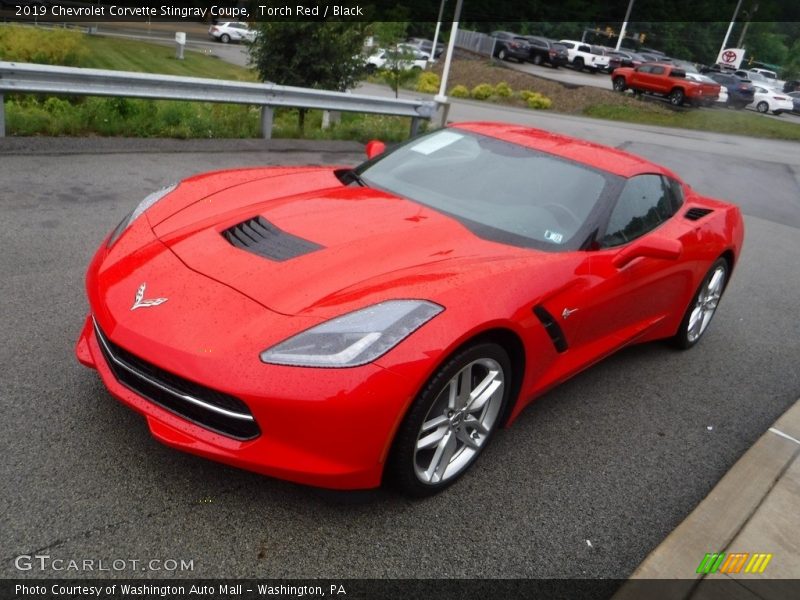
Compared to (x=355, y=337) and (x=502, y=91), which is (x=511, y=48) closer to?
(x=502, y=91)

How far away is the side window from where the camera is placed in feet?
12.1

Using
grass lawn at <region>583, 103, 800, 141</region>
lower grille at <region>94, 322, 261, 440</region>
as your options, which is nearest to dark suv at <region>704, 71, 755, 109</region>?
grass lawn at <region>583, 103, 800, 141</region>

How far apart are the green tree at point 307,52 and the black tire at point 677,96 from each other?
2463cm

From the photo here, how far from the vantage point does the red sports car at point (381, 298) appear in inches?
94.8

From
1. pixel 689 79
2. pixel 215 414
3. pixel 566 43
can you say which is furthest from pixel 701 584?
pixel 566 43

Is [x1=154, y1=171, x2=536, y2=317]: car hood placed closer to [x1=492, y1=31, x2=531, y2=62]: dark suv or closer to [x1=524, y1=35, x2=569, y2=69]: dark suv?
[x1=492, y1=31, x2=531, y2=62]: dark suv

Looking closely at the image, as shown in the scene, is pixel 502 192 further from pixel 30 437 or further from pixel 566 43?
pixel 566 43

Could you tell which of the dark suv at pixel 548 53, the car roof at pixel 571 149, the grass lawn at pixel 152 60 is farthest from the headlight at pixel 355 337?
the dark suv at pixel 548 53

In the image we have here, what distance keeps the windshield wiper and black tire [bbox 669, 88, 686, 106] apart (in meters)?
31.6

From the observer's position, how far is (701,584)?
2631mm

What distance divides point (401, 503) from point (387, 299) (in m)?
0.84

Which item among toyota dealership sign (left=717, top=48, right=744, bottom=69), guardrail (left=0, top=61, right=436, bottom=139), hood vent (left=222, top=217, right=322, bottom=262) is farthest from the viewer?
toyota dealership sign (left=717, top=48, right=744, bottom=69)

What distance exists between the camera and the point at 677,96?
31.9 meters

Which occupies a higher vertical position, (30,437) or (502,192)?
(502,192)
